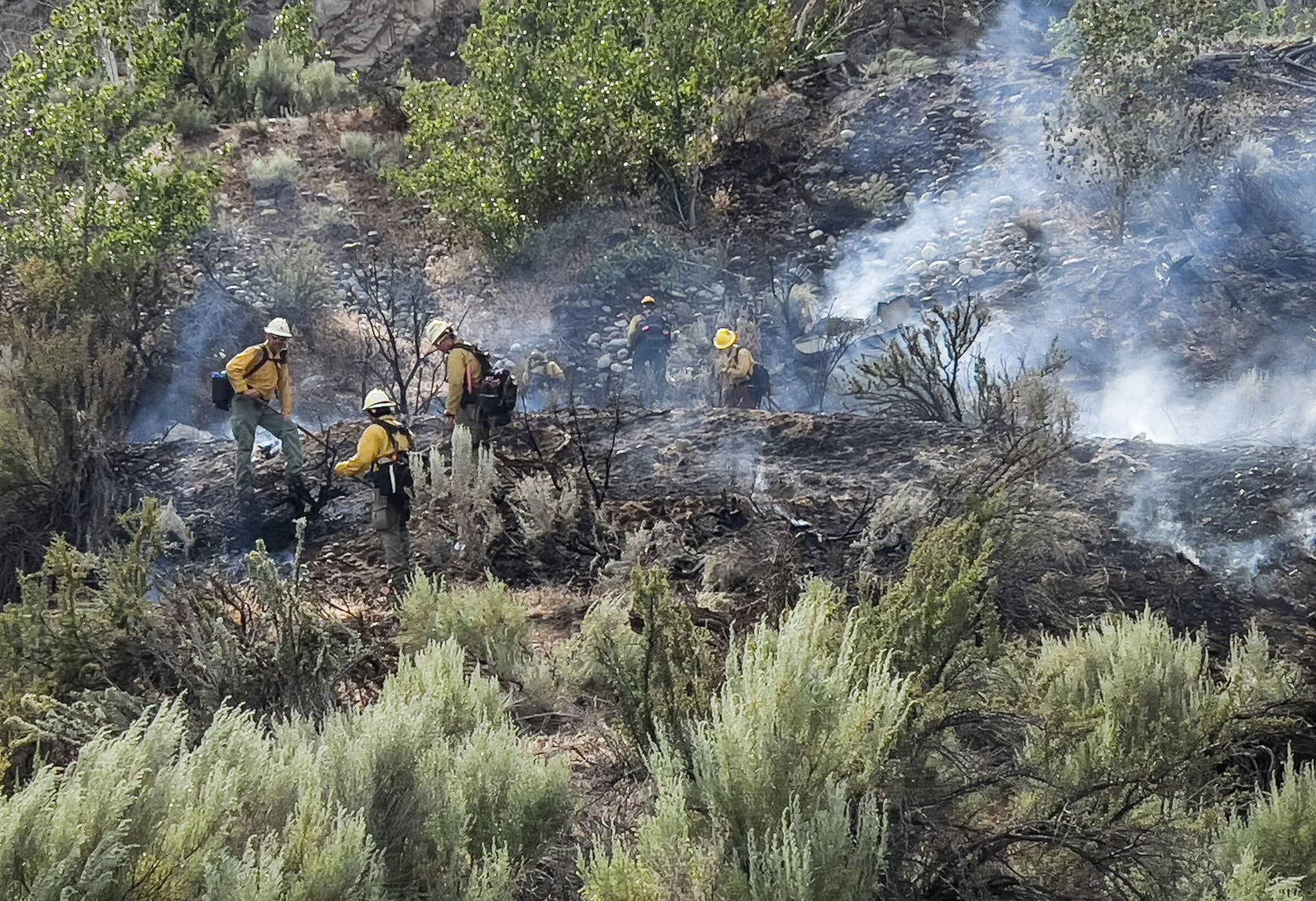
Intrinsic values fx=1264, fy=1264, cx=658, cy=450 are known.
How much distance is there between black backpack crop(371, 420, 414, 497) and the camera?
739 cm

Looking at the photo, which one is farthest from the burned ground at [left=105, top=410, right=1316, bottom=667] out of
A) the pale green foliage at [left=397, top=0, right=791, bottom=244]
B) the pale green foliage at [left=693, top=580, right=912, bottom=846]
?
the pale green foliage at [left=397, top=0, right=791, bottom=244]

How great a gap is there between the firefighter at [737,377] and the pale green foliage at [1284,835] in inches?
287

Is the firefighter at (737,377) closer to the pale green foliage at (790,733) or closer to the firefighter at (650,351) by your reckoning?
the firefighter at (650,351)

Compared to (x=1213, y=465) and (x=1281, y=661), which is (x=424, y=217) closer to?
(x=1213, y=465)

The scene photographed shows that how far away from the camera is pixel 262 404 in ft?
28.8

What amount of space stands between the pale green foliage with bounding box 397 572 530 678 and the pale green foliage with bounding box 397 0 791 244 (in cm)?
932

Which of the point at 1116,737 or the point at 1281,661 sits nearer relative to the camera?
the point at 1116,737

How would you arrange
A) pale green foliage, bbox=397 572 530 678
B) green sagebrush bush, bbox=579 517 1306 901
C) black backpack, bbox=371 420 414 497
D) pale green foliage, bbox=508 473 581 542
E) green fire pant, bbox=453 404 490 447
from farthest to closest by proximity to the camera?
green fire pant, bbox=453 404 490 447, pale green foliage, bbox=508 473 581 542, black backpack, bbox=371 420 414 497, pale green foliage, bbox=397 572 530 678, green sagebrush bush, bbox=579 517 1306 901

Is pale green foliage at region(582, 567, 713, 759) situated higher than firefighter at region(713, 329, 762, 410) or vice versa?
firefighter at region(713, 329, 762, 410)

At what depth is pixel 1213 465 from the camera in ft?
27.1

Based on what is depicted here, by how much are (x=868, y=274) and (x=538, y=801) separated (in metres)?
11.3

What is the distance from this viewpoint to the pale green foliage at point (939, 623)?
14.6 feet

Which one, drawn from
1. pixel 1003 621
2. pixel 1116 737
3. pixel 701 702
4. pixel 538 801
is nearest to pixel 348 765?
pixel 538 801

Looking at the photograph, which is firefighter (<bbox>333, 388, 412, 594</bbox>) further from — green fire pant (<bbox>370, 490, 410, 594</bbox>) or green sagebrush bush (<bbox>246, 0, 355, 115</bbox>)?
green sagebrush bush (<bbox>246, 0, 355, 115</bbox>)
